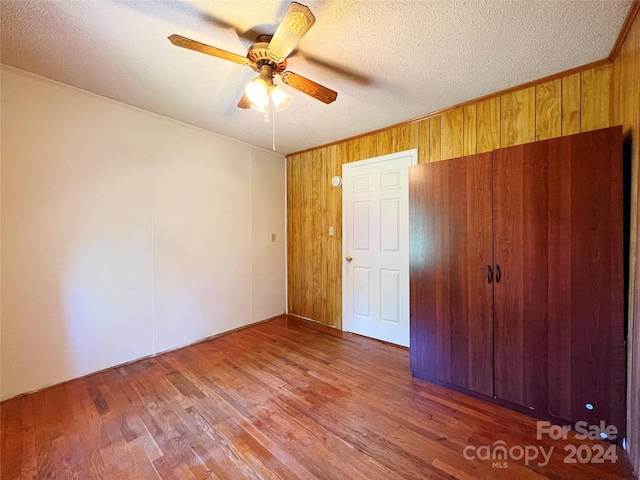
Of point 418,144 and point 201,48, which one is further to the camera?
point 418,144

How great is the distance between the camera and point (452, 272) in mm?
1919

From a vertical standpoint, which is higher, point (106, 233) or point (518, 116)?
point (518, 116)

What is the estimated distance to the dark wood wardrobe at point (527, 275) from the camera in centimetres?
142

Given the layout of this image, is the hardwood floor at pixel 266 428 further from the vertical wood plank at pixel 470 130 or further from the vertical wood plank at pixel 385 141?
the vertical wood plank at pixel 385 141

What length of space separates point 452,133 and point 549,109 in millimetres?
682

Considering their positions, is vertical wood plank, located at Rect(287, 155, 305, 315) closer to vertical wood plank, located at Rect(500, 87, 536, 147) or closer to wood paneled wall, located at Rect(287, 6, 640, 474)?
wood paneled wall, located at Rect(287, 6, 640, 474)

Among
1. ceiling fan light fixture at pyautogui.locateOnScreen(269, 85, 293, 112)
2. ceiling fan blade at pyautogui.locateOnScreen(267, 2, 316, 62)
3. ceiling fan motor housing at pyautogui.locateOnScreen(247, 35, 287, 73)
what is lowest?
ceiling fan light fixture at pyautogui.locateOnScreen(269, 85, 293, 112)

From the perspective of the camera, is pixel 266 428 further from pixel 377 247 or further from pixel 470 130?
pixel 470 130

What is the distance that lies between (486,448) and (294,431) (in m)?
1.11

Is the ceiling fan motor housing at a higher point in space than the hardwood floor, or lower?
higher

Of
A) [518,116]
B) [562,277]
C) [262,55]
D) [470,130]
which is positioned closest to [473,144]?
[470,130]

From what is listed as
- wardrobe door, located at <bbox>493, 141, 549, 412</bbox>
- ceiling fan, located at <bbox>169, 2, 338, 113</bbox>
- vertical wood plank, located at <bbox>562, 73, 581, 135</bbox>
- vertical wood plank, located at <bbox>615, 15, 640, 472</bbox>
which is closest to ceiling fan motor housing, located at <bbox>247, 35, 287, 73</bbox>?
ceiling fan, located at <bbox>169, 2, 338, 113</bbox>

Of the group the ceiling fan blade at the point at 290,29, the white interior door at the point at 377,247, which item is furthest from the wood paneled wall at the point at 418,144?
the ceiling fan blade at the point at 290,29

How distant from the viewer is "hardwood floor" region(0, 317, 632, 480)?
4.30 feet
